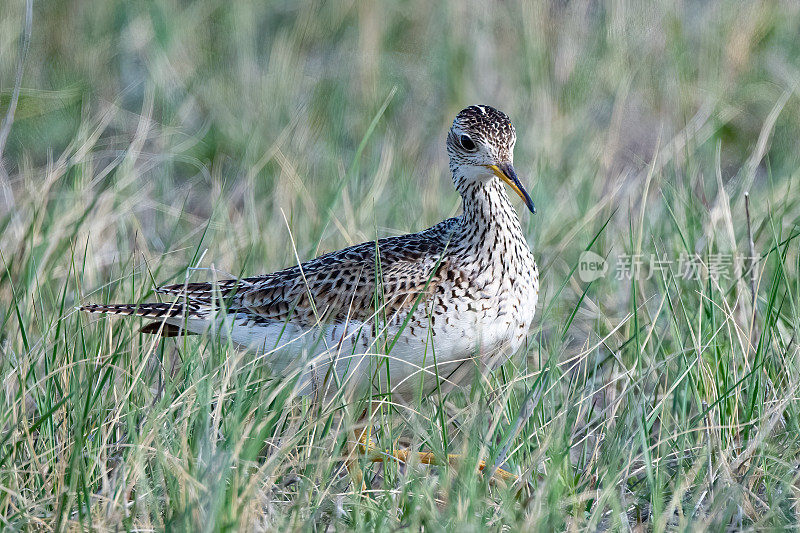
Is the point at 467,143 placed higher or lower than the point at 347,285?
higher

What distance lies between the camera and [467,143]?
16.2 feet

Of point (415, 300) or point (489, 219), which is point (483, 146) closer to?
point (489, 219)

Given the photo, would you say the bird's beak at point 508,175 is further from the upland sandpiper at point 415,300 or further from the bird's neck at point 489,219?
the bird's neck at point 489,219

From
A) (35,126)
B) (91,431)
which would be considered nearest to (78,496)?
(91,431)

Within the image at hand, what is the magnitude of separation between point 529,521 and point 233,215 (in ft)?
15.5

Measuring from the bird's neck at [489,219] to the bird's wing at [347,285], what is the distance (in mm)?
127

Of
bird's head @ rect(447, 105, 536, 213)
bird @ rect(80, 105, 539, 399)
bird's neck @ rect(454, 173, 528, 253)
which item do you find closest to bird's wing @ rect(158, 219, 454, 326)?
bird @ rect(80, 105, 539, 399)

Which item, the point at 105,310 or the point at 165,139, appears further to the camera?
the point at 165,139

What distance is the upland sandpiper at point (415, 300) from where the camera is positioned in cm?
441

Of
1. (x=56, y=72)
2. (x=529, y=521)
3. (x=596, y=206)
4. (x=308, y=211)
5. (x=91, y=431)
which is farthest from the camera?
(x=56, y=72)

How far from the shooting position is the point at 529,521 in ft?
10.5

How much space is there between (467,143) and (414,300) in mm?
826

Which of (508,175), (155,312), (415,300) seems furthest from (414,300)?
(155,312)

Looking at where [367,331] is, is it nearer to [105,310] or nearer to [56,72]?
[105,310]
